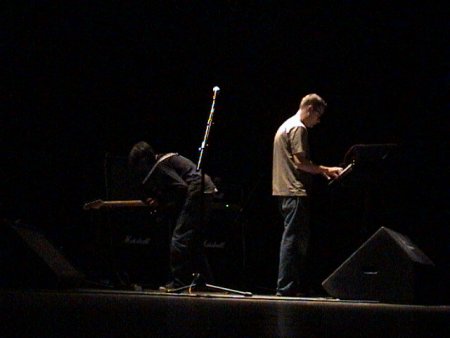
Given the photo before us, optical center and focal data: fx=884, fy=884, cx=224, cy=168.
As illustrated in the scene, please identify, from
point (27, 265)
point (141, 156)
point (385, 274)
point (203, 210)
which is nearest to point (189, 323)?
point (385, 274)

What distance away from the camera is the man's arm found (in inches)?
202

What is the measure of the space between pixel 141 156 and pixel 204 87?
1694 mm

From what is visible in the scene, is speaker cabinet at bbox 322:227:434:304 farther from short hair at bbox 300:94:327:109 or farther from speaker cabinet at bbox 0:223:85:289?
speaker cabinet at bbox 0:223:85:289

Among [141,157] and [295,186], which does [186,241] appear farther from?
[295,186]

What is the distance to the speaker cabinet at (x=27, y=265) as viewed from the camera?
546cm

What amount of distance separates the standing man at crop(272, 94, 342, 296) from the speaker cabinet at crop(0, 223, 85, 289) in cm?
137

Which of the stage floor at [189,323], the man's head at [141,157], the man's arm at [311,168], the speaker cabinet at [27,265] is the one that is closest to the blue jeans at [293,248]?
the man's arm at [311,168]

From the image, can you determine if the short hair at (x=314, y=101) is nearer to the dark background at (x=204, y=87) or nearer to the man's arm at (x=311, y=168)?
the man's arm at (x=311, y=168)

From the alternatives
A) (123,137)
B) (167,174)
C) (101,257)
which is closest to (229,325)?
(167,174)

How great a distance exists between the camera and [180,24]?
6996 millimetres

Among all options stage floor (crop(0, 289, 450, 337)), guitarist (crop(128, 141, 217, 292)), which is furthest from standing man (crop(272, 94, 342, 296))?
stage floor (crop(0, 289, 450, 337))

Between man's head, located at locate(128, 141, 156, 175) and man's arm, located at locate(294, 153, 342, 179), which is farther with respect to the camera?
man's head, located at locate(128, 141, 156, 175)

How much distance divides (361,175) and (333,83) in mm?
1781

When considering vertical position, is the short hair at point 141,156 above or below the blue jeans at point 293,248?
above
